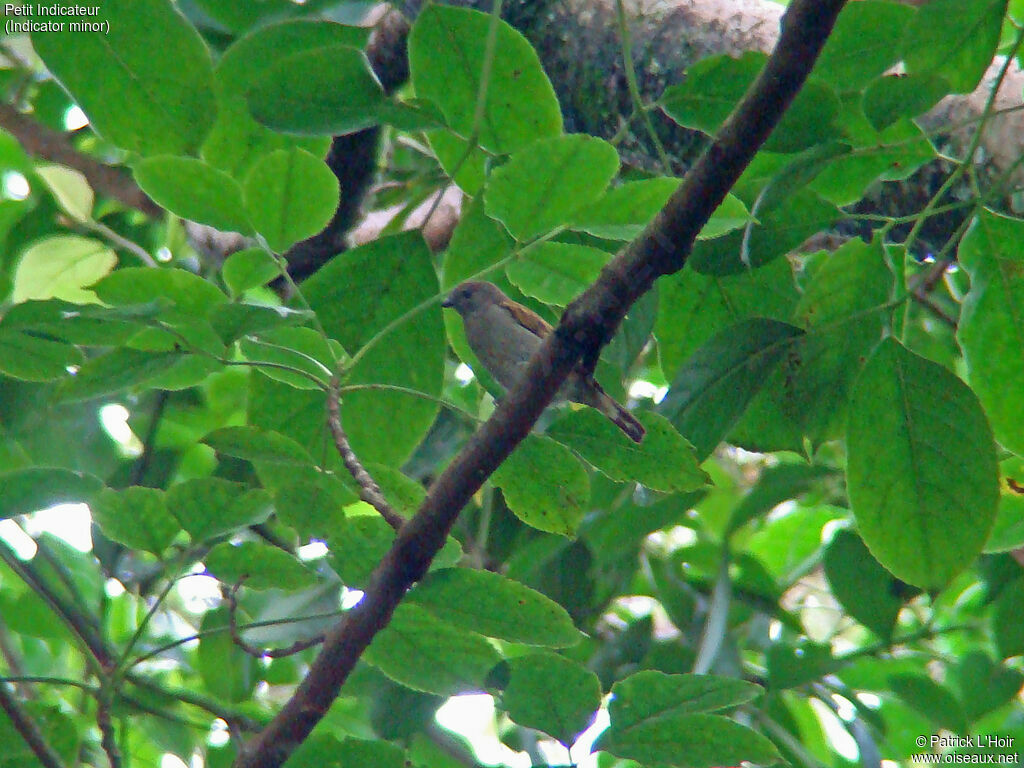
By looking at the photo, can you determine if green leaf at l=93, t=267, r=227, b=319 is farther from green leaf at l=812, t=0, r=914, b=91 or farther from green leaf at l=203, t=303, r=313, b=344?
green leaf at l=812, t=0, r=914, b=91

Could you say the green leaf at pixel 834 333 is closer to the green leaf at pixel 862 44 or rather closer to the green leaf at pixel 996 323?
the green leaf at pixel 996 323

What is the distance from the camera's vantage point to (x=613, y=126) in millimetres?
2025


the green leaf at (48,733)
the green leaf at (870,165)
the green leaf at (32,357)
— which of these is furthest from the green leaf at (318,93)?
the green leaf at (48,733)

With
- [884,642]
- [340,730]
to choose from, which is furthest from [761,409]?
[340,730]

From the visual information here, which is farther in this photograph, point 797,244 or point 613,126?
point 613,126

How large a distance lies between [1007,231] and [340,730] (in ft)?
5.83

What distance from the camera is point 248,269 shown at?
4.23 ft

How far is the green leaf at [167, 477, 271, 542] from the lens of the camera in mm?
1276

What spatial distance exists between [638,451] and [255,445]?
1.46 ft

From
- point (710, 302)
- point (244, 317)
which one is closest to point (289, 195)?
point (244, 317)

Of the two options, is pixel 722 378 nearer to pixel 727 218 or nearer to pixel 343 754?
pixel 727 218

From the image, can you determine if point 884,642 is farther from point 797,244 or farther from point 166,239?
point 166,239

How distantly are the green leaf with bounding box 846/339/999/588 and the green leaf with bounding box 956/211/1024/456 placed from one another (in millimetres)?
142

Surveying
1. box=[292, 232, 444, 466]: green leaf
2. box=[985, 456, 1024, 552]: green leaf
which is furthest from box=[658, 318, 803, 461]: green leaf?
box=[985, 456, 1024, 552]: green leaf
